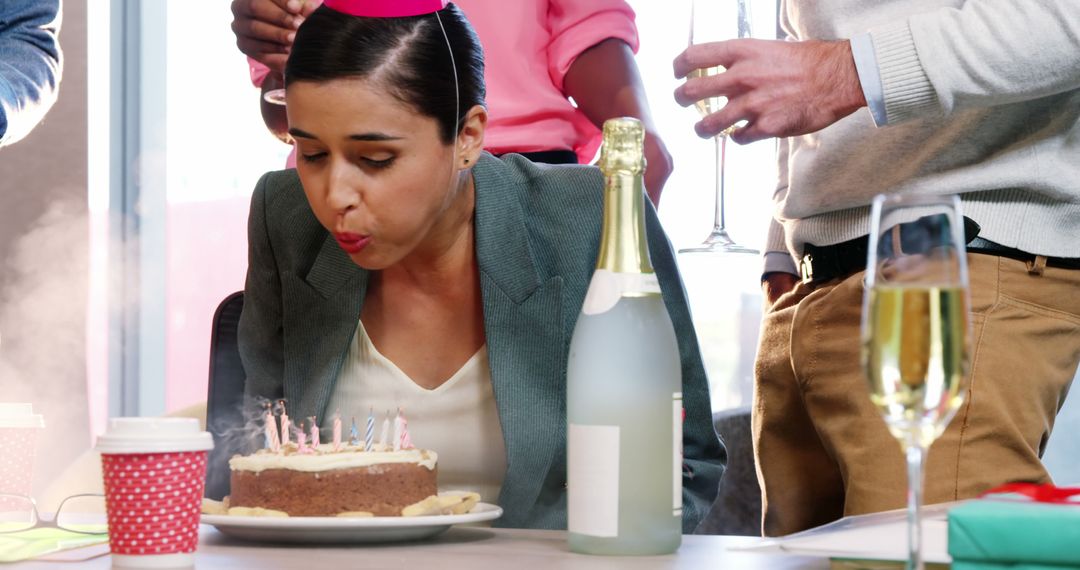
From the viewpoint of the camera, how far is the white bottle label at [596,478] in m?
0.93

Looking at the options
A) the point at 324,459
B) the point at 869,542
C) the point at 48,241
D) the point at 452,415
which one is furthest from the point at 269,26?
the point at 48,241

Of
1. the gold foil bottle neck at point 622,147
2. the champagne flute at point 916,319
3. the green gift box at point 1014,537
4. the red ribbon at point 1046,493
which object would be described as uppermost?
the gold foil bottle neck at point 622,147

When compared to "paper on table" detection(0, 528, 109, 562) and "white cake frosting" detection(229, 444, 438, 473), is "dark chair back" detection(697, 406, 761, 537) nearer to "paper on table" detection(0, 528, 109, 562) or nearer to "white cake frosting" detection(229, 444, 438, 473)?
"white cake frosting" detection(229, 444, 438, 473)

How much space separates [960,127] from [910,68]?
0.16 metres

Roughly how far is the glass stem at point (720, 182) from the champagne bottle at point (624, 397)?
0.51m

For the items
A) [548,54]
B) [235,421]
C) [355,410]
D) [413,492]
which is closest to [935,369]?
[413,492]

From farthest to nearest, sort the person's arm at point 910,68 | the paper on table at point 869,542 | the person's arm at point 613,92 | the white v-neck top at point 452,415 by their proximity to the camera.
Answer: the person's arm at point 613,92 → the white v-neck top at point 452,415 → the person's arm at point 910,68 → the paper on table at point 869,542

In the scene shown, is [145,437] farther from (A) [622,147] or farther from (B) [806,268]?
(B) [806,268]

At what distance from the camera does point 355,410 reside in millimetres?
1588

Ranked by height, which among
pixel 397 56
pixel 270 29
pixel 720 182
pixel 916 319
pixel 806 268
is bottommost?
pixel 916 319

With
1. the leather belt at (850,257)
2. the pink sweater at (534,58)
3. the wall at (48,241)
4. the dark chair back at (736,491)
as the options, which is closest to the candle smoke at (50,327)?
the wall at (48,241)

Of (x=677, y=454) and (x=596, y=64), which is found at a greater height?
(x=596, y=64)

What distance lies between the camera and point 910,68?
4.27 feet

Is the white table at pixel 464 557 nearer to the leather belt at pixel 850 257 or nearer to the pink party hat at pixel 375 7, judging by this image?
the leather belt at pixel 850 257
